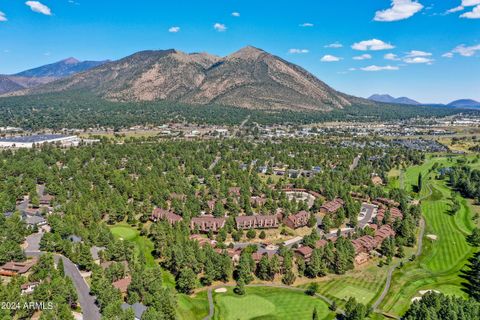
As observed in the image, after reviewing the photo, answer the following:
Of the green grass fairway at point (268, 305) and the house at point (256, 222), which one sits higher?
the house at point (256, 222)

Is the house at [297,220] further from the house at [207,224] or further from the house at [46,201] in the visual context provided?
the house at [46,201]

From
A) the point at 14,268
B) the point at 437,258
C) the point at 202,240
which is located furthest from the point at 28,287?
the point at 437,258

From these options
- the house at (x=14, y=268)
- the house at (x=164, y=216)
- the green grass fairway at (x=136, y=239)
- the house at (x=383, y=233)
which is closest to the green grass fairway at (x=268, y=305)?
the green grass fairway at (x=136, y=239)

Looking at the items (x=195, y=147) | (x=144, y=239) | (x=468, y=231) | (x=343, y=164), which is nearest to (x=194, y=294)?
(x=144, y=239)

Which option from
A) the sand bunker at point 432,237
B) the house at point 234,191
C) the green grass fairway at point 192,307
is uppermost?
the house at point 234,191

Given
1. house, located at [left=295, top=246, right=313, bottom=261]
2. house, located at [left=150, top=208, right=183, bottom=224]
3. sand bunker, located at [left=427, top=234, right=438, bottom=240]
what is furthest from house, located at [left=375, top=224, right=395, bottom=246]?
house, located at [left=150, top=208, right=183, bottom=224]

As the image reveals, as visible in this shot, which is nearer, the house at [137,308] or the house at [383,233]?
the house at [137,308]

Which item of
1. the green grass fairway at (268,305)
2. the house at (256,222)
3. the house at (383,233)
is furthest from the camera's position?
the house at (256,222)

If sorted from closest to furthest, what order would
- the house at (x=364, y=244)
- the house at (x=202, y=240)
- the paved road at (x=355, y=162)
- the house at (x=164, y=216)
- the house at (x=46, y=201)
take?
1. the house at (x=202, y=240)
2. the house at (x=364, y=244)
3. the house at (x=164, y=216)
4. the house at (x=46, y=201)
5. the paved road at (x=355, y=162)
